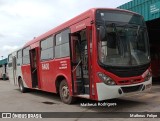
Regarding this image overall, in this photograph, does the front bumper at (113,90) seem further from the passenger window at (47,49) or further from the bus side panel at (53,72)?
the passenger window at (47,49)

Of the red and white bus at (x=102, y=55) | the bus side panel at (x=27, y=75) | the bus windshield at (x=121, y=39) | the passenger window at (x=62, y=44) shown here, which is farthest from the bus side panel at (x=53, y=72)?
the bus side panel at (x=27, y=75)

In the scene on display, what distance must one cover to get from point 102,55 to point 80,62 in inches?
54.1

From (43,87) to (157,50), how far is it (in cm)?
1085

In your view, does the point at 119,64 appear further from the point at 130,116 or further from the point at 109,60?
the point at 130,116

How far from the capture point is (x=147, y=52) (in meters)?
9.51

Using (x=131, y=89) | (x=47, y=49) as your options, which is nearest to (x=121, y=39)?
(x=131, y=89)

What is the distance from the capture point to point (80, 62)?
384 inches

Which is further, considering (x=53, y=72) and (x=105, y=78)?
(x=53, y=72)

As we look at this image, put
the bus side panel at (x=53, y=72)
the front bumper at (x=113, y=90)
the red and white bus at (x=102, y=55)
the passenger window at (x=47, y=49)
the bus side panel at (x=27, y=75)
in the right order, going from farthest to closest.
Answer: the bus side panel at (x=27, y=75)
the passenger window at (x=47, y=49)
the bus side panel at (x=53, y=72)
the red and white bus at (x=102, y=55)
the front bumper at (x=113, y=90)

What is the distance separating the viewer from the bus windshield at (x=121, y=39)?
8.59 meters

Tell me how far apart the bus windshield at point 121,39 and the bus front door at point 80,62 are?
83 centimetres

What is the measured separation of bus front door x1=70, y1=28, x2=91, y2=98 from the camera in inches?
373

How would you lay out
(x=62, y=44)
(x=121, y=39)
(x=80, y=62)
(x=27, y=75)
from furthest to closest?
(x=27, y=75) → (x=62, y=44) → (x=80, y=62) → (x=121, y=39)

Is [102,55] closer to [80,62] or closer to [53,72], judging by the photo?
[80,62]
